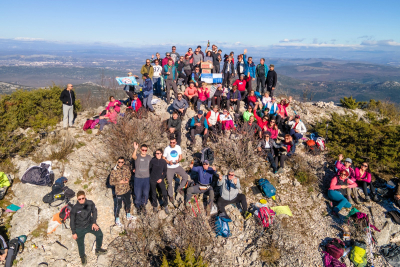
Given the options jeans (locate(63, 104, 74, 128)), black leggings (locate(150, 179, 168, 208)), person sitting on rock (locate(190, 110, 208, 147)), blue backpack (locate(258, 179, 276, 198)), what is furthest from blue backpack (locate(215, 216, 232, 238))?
jeans (locate(63, 104, 74, 128))

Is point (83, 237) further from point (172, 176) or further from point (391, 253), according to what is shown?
point (391, 253)

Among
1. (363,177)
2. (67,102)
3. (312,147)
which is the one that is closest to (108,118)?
(67,102)

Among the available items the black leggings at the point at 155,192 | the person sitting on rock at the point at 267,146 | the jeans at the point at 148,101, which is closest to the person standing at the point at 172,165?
the black leggings at the point at 155,192

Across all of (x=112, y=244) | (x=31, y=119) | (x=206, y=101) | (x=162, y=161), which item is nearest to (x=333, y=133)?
(x=206, y=101)

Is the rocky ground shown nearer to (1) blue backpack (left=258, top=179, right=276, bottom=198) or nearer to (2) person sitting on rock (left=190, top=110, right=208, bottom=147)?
(1) blue backpack (left=258, top=179, right=276, bottom=198)

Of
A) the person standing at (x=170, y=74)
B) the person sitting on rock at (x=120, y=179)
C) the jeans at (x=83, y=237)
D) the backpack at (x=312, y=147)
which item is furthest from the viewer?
the person standing at (x=170, y=74)

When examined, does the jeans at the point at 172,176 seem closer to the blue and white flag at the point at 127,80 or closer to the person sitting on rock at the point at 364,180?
the person sitting on rock at the point at 364,180
